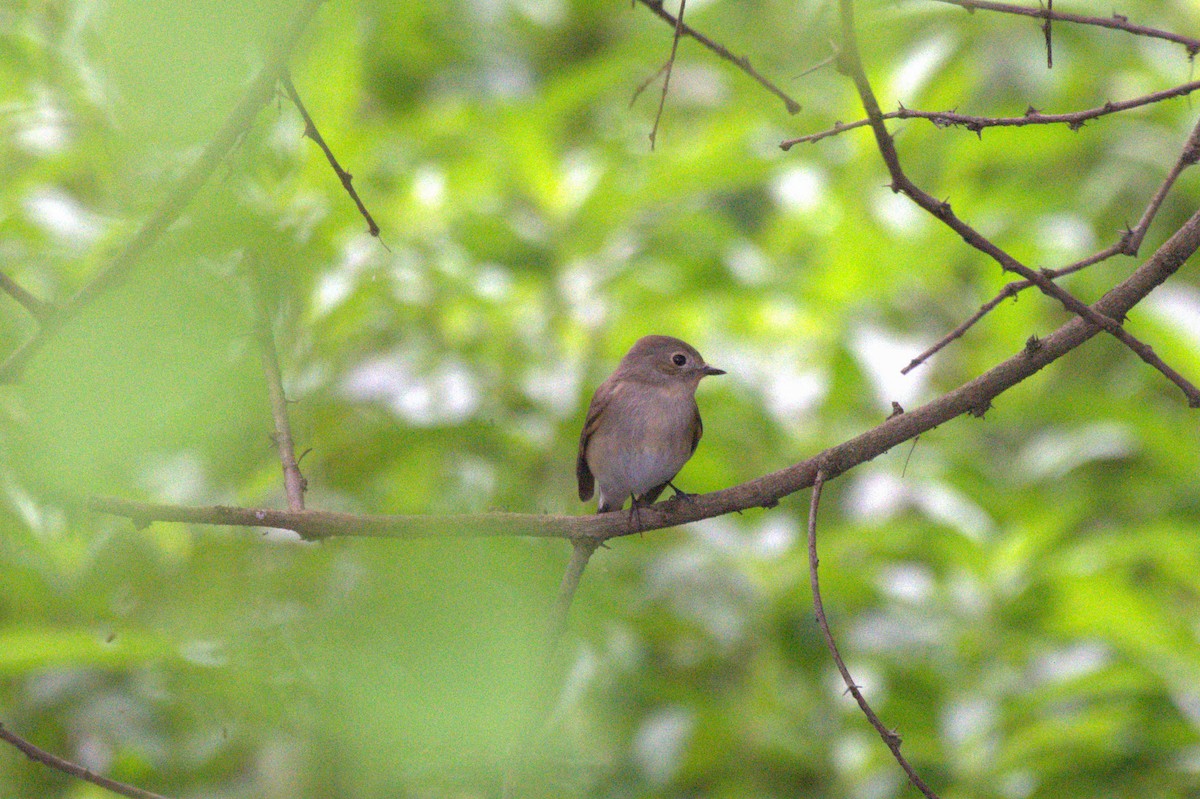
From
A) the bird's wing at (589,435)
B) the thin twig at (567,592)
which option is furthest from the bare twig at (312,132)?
the bird's wing at (589,435)

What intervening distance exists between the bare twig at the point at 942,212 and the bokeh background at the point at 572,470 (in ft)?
3.00

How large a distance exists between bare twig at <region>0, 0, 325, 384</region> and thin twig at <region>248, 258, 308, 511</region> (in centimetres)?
32

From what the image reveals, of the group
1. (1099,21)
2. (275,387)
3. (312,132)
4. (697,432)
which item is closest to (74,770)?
(275,387)

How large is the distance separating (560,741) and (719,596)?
85 cm

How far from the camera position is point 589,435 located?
4.55 metres

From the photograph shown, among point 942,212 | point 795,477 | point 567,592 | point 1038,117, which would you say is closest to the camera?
point 942,212

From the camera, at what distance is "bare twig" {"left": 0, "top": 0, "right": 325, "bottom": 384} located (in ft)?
4.90

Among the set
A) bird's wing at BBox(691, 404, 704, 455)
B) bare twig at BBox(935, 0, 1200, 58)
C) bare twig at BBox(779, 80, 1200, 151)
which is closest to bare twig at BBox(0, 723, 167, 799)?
bare twig at BBox(779, 80, 1200, 151)

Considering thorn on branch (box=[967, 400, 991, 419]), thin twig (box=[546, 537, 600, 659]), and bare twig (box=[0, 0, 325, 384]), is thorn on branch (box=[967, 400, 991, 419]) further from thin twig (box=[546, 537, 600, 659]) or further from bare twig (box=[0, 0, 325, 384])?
bare twig (box=[0, 0, 325, 384])

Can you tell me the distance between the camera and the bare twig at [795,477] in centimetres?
191

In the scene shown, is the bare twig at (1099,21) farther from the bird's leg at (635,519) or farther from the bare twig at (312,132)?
the bird's leg at (635,519)

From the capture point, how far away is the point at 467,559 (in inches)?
119

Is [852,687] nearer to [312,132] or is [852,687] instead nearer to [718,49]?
[718,49]

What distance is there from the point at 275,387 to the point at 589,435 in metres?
2.38
